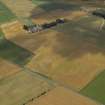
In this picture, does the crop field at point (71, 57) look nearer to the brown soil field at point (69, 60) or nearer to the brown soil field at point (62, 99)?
the brown soil field at point (69, 60)

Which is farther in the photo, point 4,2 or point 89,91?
point 4,2

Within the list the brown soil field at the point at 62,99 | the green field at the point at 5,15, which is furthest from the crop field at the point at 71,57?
the green field at the point at 5,15

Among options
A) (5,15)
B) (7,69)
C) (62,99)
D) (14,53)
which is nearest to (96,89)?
(62,99)

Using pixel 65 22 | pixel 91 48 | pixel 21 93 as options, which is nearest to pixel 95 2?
pixel 65 22

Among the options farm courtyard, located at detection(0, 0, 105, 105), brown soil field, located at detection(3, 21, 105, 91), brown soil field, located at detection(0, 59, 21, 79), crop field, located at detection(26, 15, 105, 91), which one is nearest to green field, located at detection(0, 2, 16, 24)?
farm courtyard, located at detection(0, 0, 105, 105)

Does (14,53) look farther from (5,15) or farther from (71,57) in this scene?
(5,15)

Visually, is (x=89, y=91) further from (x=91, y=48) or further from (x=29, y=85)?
(x=91, y=48)
